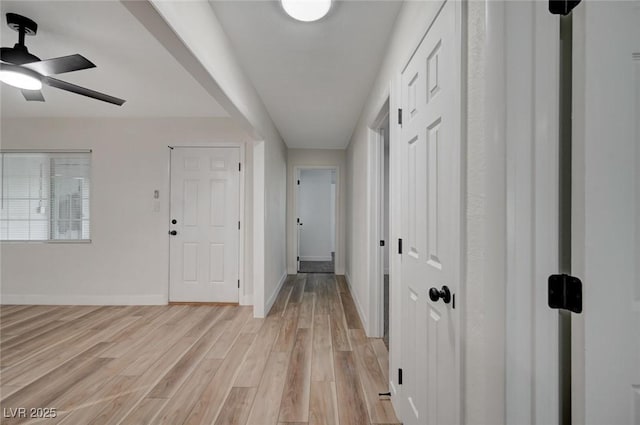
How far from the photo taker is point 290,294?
166 inches

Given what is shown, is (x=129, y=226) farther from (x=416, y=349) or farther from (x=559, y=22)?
(x=559, y=22)

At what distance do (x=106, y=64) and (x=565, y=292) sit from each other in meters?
3.36

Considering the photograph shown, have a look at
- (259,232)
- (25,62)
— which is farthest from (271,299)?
(25,62)

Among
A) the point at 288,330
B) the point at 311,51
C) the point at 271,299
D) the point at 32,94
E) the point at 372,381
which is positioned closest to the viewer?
the point at 372,381

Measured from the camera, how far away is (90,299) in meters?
3.72

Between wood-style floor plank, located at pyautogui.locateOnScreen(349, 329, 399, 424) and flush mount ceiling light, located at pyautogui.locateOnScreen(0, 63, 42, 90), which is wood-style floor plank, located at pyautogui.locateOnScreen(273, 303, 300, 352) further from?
flush mount ceiling light, located at pyautogui.locateOnScreen(0, 63, 42, 90)

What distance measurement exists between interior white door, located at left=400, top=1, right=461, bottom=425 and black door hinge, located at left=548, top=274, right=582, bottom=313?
Answer: 0.27 meters

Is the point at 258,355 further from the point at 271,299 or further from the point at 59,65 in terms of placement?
the point at 59,65

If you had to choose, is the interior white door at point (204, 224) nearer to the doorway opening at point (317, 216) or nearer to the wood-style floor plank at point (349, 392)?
the wood-style floor plank at point (349, 392)

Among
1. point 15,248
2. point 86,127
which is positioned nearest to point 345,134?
point 86,127

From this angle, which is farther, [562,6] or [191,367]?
[191,367]

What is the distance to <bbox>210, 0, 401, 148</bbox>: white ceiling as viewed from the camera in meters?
1.74

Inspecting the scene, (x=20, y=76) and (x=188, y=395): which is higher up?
(x=20, y=76)

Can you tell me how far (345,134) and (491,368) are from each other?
4045 millimetres
